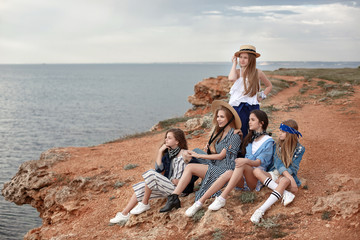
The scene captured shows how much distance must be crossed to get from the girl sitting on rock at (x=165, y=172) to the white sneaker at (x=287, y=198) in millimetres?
1947

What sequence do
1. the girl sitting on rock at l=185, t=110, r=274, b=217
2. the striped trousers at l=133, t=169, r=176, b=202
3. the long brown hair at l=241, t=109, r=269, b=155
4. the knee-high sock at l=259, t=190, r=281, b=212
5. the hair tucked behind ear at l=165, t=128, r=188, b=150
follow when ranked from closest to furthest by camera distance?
the knee-high sock at l=259, t=190, r=281, b=212 < the girl sitting on rock at l=185, t=110, r=274, b=217 < the long brown hair at l=241, t=109, r=269, b=155 < the striped trousers at l=133, t=169, r=176, b=202 < the hair tucked behind ear at l=165, t=128, r=188, b=150

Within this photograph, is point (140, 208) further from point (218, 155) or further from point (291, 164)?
point (291, 164)

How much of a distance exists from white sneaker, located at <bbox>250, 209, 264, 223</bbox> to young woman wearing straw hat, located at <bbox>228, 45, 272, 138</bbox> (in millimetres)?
1737

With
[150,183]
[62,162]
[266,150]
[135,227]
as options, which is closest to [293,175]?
[266,150]

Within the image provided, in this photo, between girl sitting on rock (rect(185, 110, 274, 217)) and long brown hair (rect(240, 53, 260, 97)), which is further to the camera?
long brown hair (rect(240, 53, 260, 97))

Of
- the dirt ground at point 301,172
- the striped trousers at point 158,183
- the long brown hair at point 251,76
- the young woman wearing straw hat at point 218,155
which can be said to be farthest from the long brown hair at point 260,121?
the striped trousers at point 158,183

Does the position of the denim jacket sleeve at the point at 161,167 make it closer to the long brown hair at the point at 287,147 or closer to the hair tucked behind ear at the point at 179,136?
the hair tucked behind ear at the point at 179,136

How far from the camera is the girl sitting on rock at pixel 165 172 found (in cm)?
623

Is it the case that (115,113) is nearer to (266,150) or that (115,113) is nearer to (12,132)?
(12,132)

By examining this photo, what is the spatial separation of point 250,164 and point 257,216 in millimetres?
878

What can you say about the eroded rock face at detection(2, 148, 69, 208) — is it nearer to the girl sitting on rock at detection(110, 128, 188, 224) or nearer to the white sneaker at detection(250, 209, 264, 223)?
the girl sitting on rock at detection(110, 128, 188, 224)

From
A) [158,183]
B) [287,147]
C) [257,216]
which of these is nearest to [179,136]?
[158,183]

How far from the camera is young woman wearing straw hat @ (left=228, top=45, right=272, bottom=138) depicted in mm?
6418

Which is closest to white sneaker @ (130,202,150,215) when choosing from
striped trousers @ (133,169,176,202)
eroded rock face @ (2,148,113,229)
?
striped trousers @ (133,169,176,202)
